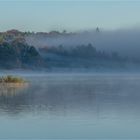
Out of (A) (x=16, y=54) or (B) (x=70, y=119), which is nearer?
(B) (x=70, y=119)

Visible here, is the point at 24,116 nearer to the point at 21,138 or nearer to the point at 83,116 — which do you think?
the point at 83,116

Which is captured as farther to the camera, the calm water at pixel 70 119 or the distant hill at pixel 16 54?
the distant hill at pixel 16 54

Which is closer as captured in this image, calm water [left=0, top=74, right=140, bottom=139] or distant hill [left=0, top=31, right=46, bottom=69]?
calm water [left=0, top=74, right=140, bottom=139]

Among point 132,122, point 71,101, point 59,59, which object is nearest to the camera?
point 132,122

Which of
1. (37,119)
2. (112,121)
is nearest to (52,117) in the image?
(37,119)

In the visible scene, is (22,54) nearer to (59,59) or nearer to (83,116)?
(59,59)

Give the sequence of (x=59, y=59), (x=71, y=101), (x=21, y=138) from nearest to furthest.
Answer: (x=21, y=138)
(x=71, y=101)
(x=59, y=59)

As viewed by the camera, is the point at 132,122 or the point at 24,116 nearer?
the point at 132,122

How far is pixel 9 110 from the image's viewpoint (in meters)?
16.0

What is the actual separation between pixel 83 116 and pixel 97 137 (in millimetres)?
2856

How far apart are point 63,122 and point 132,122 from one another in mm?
1453

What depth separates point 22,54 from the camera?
72750mm

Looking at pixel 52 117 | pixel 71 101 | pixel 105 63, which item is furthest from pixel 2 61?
pixel 52 117

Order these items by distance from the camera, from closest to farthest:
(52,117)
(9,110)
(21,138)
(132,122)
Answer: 1. (21,138)
2. (132,122)
3. (52,117)
4. (9,110)
